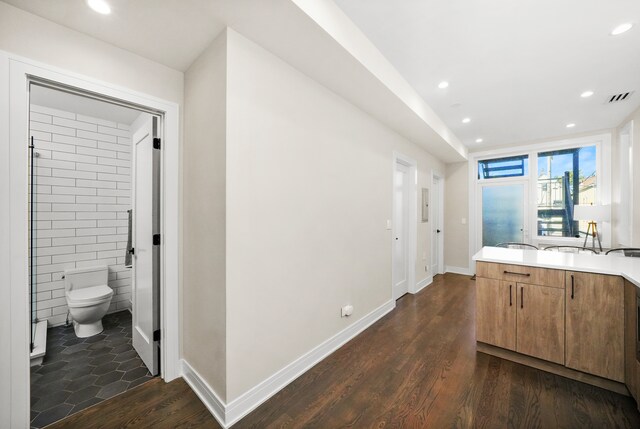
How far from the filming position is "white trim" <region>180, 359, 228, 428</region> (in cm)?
164

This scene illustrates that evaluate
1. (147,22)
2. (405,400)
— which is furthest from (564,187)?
(147,22)

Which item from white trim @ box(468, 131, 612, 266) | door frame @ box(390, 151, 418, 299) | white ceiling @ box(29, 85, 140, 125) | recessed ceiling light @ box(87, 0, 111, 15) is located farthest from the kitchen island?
white ceiling @ box(29, 85, 140, 125)

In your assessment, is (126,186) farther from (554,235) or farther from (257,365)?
(554,235)

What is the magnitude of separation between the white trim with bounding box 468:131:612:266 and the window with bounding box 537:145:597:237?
0.09 metres

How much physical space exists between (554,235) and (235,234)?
5833mm

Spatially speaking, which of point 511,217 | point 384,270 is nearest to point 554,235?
point 511,217

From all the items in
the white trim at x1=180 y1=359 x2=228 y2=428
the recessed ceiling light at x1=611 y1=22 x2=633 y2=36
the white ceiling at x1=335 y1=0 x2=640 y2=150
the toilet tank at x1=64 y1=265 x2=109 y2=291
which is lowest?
the white trim at x1=180 y1=359 x2=228 y2=428

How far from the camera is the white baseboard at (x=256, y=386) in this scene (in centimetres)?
163

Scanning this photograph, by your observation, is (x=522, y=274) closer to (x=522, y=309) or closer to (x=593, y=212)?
(x=522, y=309)

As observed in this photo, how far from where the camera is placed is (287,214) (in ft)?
6.52

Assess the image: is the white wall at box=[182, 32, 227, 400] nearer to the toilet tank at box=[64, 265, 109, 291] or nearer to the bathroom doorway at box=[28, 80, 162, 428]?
the bathroom doorway at box=[28, 80, 162, 428]

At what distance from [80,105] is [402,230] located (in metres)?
4.55

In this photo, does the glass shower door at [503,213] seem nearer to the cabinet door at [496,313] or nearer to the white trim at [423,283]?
the white trim at [423,283]

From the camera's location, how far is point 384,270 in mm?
3316
